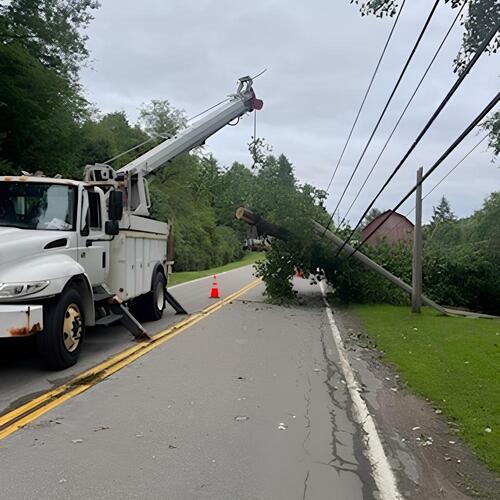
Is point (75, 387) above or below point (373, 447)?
above

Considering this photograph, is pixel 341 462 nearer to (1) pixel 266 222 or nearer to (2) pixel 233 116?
(2) pixel 233 116

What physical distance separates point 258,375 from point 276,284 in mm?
12466

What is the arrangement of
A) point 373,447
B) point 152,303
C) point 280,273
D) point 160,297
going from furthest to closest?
point 280,273 < point 160,297 < point 152,303 < point 373,447

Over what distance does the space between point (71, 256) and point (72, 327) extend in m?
1.19

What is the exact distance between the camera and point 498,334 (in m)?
13.8

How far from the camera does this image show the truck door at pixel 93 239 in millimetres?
9477

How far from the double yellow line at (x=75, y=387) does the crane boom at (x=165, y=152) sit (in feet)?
10.9

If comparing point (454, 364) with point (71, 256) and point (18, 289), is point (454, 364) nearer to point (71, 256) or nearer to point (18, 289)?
point (71, 256)

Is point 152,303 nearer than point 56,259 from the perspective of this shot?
No

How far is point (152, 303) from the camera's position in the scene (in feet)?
44.9

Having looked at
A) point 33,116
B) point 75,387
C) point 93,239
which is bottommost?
point 75,387

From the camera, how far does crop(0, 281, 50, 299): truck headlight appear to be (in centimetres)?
729

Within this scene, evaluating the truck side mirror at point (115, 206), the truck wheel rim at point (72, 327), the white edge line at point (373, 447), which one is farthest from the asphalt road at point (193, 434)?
the truck side mirror at point (115, 206)

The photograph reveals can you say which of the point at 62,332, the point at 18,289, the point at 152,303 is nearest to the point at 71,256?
the point at 62,332
